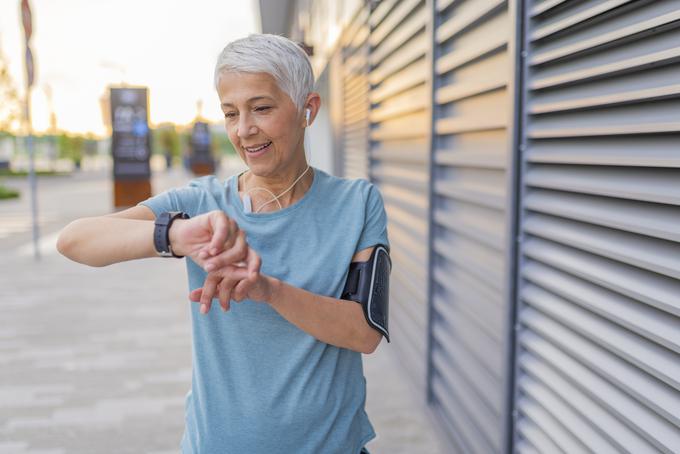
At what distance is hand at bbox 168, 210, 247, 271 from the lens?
3.73 ft

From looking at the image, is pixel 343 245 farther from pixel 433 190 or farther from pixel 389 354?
pixel 389 354

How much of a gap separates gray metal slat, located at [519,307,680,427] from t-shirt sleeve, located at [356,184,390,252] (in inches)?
30.1

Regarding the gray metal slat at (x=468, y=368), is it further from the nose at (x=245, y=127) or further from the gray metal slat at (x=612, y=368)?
the nose at (x=245, y=127)

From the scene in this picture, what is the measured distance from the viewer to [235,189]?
5.02 feet

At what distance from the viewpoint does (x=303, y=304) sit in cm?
129

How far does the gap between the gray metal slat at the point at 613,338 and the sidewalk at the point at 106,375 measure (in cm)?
175

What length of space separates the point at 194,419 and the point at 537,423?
1316 mm

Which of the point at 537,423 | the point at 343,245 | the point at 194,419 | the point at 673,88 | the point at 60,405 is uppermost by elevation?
the point at 673,88

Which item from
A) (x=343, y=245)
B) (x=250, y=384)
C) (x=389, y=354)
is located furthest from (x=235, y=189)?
(x=389, y=354)

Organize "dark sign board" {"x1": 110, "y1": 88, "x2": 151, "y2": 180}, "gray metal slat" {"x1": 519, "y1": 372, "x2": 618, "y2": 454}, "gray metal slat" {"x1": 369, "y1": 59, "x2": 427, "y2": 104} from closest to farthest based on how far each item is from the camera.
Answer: "gray metal slat" {"x1": 519, "y1": 372, "x2": 618, "y2": 454}
"gray metal slat" {"x1": 369, "y1": 59, "x2": 427, "y2": 104}
"dark sign board" {"x1": 110, "y1": 88, "x2": 151, "y2": 180}

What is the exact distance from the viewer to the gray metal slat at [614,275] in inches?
66.0

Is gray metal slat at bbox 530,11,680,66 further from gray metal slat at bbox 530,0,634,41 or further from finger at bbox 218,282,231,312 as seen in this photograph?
finger at bbox 218,282,231,312

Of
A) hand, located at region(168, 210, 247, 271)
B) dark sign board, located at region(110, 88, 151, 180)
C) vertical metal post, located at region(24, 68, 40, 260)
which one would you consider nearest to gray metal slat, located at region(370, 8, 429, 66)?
hand, located at region(168, 210, 247, 271)

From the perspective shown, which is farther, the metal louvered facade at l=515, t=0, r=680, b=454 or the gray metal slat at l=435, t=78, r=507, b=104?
the gray metal slat at l=435, t=78, r=507, b=104
